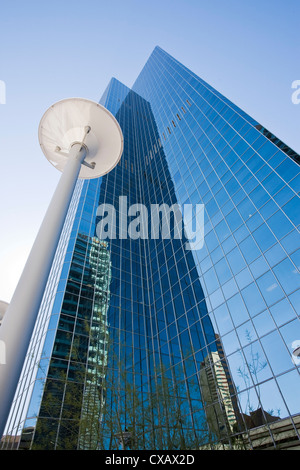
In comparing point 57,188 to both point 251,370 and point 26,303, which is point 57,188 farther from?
point 251,370

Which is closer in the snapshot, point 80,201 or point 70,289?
point 70,289

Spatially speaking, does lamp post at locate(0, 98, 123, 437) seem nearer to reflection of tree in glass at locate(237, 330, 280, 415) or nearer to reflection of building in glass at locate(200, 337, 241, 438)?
reflection of tree in glass at locate(237, 330, 280, 415)

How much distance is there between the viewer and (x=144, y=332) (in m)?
25.2

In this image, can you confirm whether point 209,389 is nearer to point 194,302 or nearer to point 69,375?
point 194,302

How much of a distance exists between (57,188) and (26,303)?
3.09 meters

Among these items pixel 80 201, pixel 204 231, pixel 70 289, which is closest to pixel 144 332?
pixel 70 289

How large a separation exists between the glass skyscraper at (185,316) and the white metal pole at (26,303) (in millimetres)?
5670

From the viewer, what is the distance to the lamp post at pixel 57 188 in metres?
3.92

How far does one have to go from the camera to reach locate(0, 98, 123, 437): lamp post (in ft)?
12.8

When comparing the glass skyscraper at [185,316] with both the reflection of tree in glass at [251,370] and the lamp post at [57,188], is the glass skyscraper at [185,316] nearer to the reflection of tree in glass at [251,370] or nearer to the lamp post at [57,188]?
the reflection of tree in glass at [251,370]

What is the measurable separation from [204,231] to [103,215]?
13121mm

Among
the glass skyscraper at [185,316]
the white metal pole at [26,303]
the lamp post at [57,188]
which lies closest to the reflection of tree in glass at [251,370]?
the glass skyscraper at [185,316]

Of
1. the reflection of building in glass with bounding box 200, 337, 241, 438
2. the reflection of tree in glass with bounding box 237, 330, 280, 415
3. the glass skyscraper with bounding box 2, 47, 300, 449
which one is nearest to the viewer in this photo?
the glass skyscraper with bounding box 2, 47, 300, 449

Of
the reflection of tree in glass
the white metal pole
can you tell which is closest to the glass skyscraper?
the reflection of tree in glass
